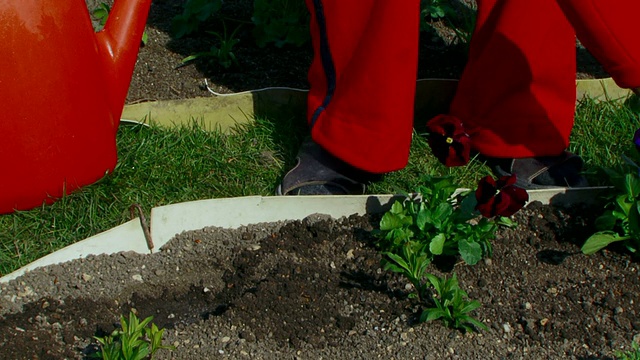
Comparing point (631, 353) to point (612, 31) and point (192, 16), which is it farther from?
point (192, 16)

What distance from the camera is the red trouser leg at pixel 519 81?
7.48 ft

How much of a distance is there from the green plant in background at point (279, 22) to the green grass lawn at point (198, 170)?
1.15ft

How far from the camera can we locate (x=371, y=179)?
2.40 metres

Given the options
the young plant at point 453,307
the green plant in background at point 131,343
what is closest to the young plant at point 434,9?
the young plant at point 453,307

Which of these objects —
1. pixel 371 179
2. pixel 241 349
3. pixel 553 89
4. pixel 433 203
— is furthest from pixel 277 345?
pixel 553 89

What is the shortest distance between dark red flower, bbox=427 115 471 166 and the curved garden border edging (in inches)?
22.8

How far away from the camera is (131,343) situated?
172 centimetres

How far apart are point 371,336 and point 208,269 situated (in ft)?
1.47

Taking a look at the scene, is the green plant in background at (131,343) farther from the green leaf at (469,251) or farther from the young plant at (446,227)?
the green leaf at (469,251)

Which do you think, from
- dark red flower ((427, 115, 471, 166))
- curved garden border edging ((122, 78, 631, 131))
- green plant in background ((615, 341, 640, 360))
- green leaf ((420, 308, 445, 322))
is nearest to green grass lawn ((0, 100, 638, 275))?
curved garden border edging ((122, 78, 631, 131))

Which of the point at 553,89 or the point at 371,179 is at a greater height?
the point at 553,89

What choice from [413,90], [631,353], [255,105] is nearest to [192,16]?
[255,105]

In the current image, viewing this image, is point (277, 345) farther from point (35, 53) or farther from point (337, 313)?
point (35, 53)

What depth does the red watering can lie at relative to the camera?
78.6 inches
